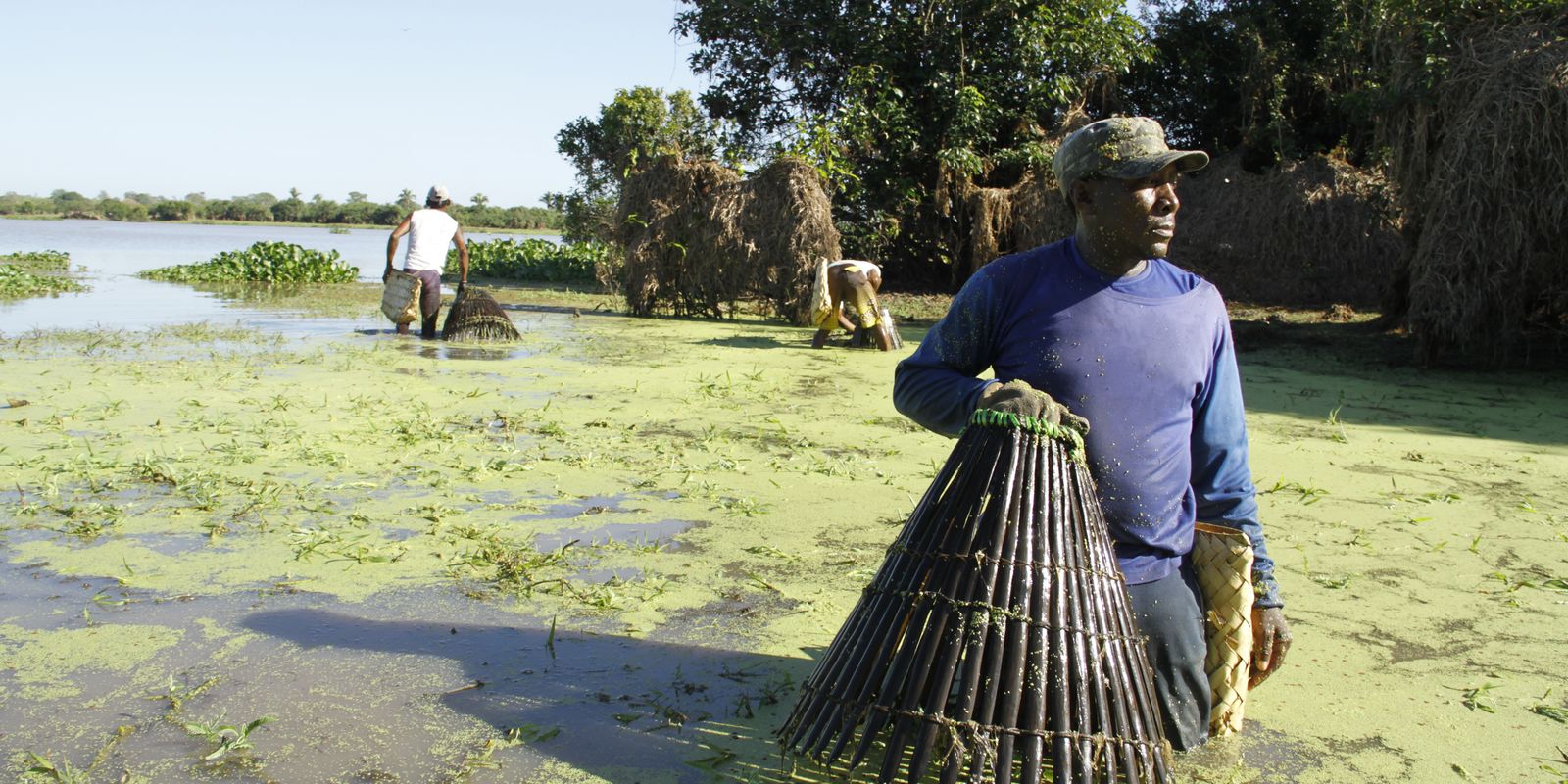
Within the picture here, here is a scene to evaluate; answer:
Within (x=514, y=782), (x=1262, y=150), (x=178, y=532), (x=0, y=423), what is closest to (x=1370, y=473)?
(x=514, y=782)

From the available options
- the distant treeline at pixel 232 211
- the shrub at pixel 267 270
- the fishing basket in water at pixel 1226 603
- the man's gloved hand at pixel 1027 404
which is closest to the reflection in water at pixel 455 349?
the fishing basket in water at pixel 1226 603

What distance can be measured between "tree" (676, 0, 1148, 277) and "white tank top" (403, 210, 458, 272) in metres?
5.91

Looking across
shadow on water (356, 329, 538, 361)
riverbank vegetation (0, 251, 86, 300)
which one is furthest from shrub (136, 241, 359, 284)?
shadow on water (356, 329, 538, 361)

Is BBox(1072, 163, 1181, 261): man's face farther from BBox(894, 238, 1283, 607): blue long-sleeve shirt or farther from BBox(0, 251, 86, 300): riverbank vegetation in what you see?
BBox(0, 251, 86, 300): riverbank vegetation

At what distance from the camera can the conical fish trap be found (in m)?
2.23

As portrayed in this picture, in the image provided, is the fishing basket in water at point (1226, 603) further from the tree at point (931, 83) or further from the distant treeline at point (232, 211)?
the distant treeline at point (232, 211)

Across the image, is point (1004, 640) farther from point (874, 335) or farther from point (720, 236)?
point (720, 236)

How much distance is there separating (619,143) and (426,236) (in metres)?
8.79

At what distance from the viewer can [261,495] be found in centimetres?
519

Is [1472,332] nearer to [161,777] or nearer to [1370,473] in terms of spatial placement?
[1370,473]

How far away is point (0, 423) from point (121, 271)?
2025 cm

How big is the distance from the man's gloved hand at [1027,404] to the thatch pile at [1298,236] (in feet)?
43.7

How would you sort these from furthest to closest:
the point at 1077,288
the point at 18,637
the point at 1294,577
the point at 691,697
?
the point at 1294,577 → the point at 18,637 → the point at 691,697 → the point at 1077,288

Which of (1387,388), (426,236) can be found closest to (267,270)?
(426,236)
